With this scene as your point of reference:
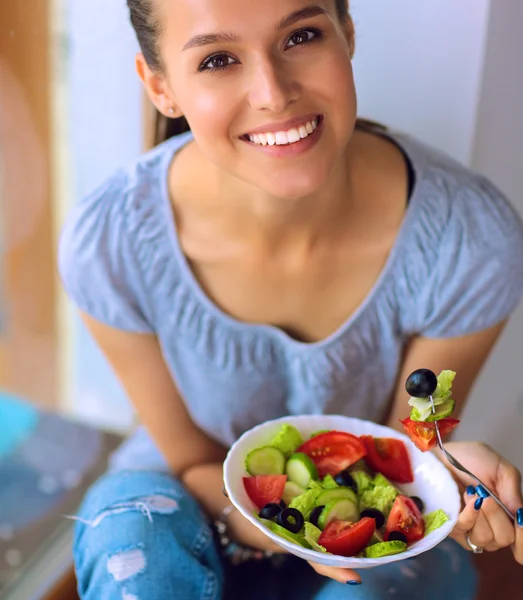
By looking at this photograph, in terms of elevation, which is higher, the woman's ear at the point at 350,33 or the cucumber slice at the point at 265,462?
the woman's ear at the point at 350,33

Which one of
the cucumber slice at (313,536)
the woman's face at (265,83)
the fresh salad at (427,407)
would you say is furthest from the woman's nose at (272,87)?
the cucumber slice at (313,536)

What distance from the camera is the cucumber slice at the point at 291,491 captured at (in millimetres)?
685

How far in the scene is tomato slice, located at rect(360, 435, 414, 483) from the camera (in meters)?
0.70

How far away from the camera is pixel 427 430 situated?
0.60 m

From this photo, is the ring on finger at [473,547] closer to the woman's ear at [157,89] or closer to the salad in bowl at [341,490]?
the salad in bowl at [341,490]

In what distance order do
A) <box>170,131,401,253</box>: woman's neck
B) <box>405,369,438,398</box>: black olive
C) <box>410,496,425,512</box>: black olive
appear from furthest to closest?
1. <box>170,131,401,253</box>: woman's neck
2. <box>410,496,425,512</box>: black olive
3. <box>405,369,438,398</box>: black olive

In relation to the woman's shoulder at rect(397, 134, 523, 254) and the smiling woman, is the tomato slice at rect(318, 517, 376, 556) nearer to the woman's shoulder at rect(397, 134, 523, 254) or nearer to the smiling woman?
the smiling woman

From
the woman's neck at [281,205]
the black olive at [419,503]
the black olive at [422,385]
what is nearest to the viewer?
the black olive at [422,385]

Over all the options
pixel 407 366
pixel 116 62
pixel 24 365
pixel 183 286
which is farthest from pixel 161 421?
pixel 24 365

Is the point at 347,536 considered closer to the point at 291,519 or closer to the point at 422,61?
the point at 291,519

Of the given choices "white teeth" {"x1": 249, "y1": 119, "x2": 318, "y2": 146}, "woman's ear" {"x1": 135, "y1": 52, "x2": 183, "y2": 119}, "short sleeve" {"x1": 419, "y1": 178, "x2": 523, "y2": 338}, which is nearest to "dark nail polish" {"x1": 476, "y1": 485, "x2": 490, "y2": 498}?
"short sleeve" {"x1": 419, "y1": 178, "x2": 523, "y2": 338}

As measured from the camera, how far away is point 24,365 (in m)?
1.37

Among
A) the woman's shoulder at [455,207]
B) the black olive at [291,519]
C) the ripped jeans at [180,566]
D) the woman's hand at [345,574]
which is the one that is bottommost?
the ripped jeans at [180,566]

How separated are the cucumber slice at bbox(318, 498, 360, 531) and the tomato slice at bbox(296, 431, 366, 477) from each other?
36mm
